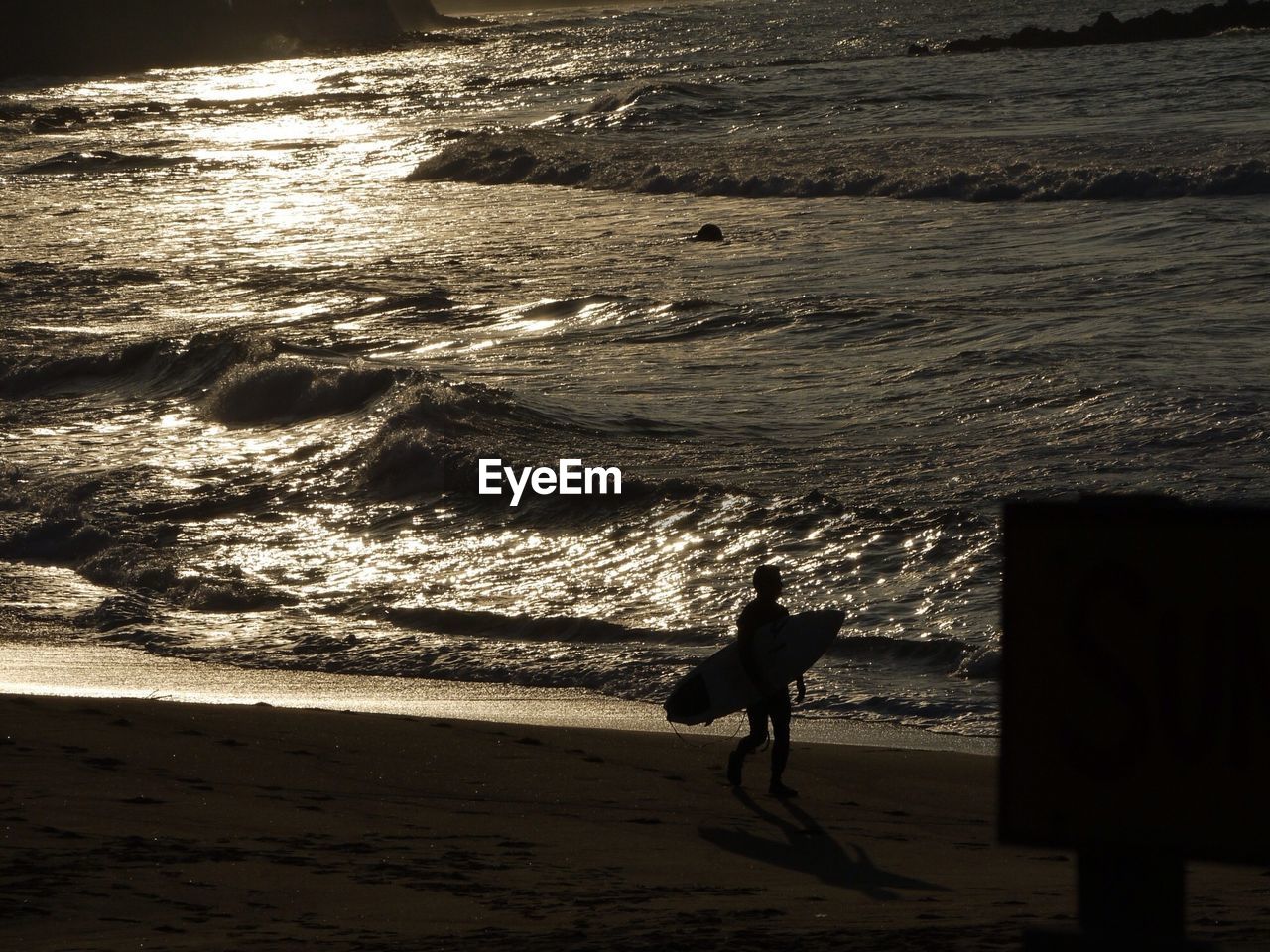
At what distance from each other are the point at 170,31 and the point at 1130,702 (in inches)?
4636

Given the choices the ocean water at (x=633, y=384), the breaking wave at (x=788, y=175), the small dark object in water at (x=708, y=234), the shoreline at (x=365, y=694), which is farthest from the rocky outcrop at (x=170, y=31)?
the shoreline at (x=365, y=694)

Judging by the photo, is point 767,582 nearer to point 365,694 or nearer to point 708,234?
point 365,694

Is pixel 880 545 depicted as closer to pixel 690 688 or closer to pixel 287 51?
pixel 690 688

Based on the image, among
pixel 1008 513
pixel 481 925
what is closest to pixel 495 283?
pixel 481 925

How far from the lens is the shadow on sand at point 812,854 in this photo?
5.61 metres

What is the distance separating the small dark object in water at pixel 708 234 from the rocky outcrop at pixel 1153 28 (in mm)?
39302

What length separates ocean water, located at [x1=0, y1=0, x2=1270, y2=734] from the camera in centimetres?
1093

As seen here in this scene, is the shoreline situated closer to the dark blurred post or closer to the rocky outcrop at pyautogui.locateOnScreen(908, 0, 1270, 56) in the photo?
the dark blurred post

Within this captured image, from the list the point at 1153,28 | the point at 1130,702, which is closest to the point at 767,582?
the point at 1130,702

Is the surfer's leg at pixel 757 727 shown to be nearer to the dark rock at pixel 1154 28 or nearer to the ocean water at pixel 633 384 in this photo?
the ocean water at pixel 633 384

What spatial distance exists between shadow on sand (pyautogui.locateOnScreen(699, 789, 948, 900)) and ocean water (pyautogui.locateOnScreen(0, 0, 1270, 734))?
221 centimetres

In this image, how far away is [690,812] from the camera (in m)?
6.88

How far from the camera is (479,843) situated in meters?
5.99

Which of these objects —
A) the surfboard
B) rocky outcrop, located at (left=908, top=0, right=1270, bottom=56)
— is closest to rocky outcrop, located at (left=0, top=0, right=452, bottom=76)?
rocky outcrop, located at (left=908, top=0, right=1270, bottom=56)
